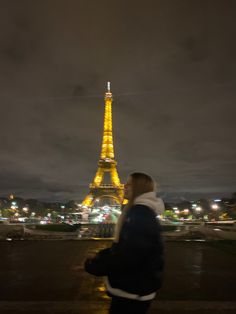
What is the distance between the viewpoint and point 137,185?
3193 mm

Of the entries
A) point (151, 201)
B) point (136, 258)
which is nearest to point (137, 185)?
point (151, 201)

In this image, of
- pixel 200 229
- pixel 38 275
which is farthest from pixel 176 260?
pixel 200 229

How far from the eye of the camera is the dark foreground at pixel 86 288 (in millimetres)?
6289

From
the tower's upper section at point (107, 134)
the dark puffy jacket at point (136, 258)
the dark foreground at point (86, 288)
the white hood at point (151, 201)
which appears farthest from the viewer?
the tower's upper section at point (107, 134)

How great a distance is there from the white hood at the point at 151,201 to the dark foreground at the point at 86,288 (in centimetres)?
360

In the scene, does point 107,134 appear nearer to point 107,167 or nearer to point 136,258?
point 107,167

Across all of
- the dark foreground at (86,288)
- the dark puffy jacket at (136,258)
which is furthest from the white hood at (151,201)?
the dark foreground at (86,288)

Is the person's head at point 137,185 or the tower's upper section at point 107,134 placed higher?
the tower's upper section at point 107,134

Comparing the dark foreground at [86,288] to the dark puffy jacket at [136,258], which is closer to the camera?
the dark puffy jacket at [136,258]

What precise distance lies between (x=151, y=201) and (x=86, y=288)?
18.3ft

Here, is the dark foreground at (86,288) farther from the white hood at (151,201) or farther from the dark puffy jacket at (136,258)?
the white hood at (151,201)

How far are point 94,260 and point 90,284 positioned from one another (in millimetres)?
5922

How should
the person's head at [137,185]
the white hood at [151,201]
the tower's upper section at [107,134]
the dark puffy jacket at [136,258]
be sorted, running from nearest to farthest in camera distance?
the dark puffy jacket at [136,258]
the white hood at [151,201]
the person's head at [137,185]
the tower's upper section at [107,134]

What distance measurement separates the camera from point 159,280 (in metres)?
2.89
